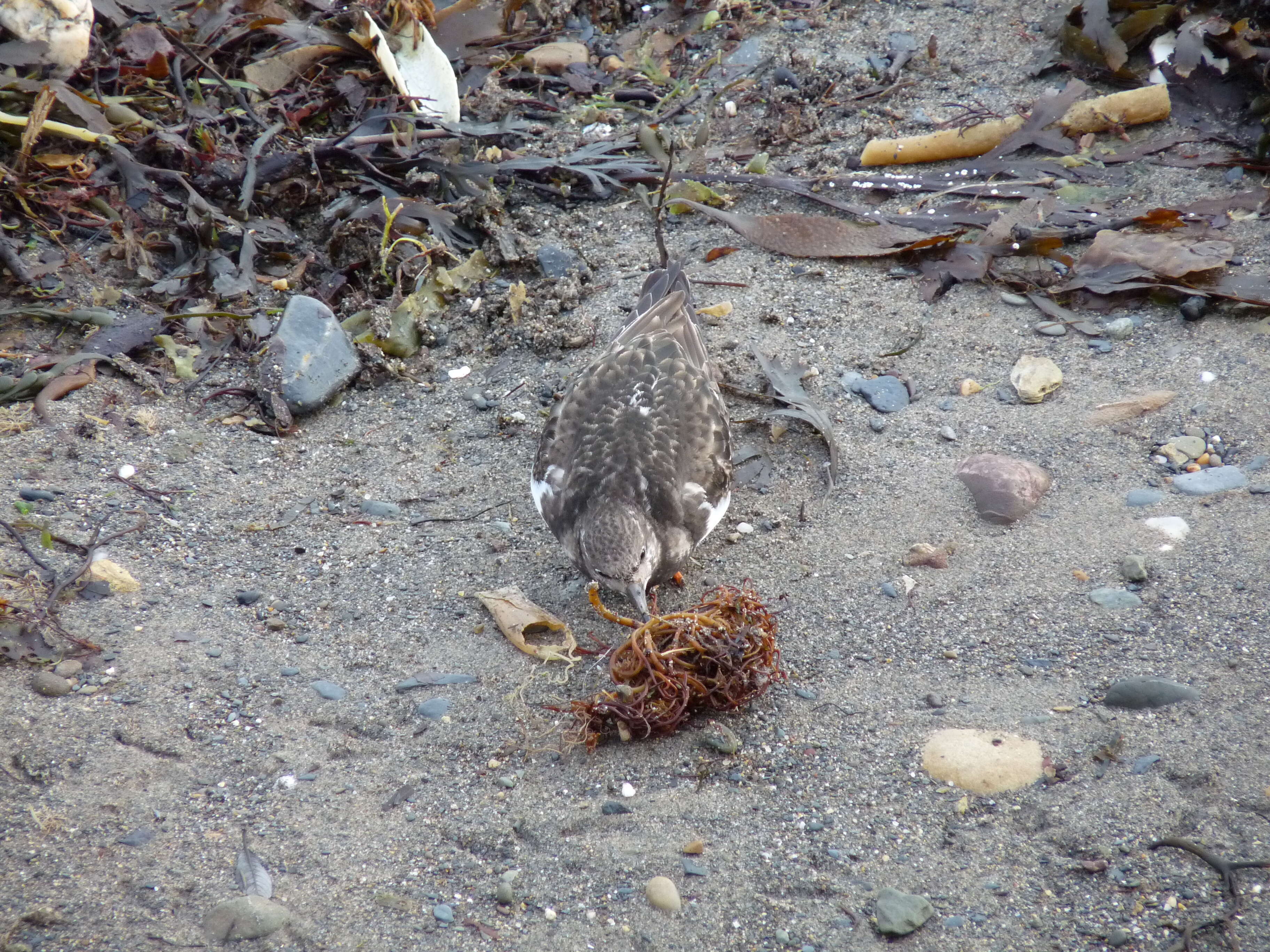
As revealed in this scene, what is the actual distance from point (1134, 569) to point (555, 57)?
4572 millimetres

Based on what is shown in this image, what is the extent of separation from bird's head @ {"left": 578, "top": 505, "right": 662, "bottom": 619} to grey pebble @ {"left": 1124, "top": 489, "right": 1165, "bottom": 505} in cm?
168

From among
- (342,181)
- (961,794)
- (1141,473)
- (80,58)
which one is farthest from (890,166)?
(80,58)

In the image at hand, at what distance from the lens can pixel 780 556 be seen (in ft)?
12.4

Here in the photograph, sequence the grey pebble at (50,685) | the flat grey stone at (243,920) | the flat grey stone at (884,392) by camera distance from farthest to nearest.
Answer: the flat grey stone at (884,392) < the grey pebble at (50,685) < the flat grey stone at (243,920)

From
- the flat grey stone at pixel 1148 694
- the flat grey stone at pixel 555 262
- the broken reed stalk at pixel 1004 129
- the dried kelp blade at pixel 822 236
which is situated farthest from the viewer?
the broken reed stalk at pixel 1004 129

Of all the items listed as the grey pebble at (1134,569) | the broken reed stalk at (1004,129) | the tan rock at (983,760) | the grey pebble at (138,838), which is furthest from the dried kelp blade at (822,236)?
the grey pebble at (138,838)

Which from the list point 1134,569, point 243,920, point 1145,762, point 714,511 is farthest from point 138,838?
point 1134,569

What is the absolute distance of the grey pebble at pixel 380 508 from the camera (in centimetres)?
402

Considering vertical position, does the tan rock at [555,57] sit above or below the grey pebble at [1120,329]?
above

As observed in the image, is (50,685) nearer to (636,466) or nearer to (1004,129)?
(636,466)

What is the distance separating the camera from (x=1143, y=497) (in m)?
3.61

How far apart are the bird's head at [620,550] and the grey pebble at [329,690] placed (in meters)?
0.89

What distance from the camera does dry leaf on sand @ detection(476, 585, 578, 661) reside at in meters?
3.39

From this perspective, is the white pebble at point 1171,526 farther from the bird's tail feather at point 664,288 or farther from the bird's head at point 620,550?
the bird's tail feather at point 664,288
